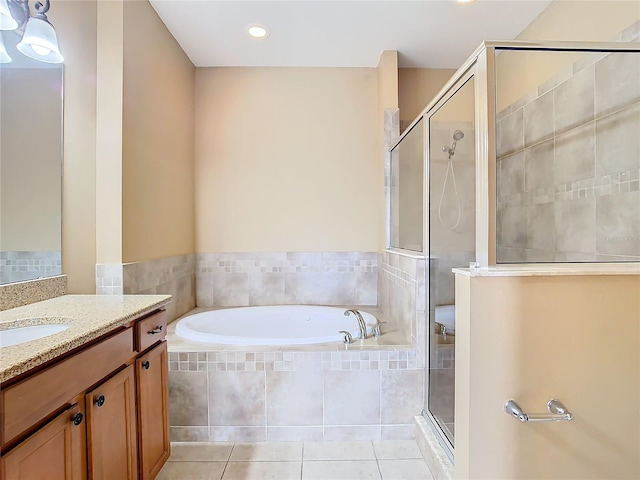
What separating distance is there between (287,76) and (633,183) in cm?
257

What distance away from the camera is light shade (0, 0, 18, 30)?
4.62 feet

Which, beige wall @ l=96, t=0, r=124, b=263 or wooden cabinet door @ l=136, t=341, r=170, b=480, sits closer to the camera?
wooden cabinet door @ l=136, t=341, r=170, b=480

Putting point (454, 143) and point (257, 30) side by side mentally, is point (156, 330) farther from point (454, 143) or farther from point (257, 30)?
point (257, 30)

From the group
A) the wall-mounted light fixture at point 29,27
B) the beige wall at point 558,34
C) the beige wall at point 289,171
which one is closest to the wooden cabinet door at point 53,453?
the wall-mounted light fixture at point 29,27

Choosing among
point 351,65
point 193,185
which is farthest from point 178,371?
point 351,65

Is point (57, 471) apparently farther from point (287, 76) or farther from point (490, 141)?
point (287, 76)

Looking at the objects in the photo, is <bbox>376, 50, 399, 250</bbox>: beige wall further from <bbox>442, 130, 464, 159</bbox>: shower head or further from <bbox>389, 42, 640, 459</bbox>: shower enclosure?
<bbox>442, 130, 464, 159</bbox>: shower head

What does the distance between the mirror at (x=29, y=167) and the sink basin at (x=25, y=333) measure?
1.15ft

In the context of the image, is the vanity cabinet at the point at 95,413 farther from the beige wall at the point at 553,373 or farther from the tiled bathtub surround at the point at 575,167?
the tiled bathtub surround at the point at 575,167

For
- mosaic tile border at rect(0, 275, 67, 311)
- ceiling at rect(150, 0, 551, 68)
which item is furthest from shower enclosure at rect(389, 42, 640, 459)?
mosaic tile border at rect(0, 275, 67, 311)

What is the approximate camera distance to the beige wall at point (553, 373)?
127cm

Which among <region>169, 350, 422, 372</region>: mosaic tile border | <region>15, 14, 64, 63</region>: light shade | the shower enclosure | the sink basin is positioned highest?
<region>15, 14, 64, 63</region>: light shade

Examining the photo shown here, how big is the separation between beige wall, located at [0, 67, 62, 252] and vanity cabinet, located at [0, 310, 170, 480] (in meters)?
0.72

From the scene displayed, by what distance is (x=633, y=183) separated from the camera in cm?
148
